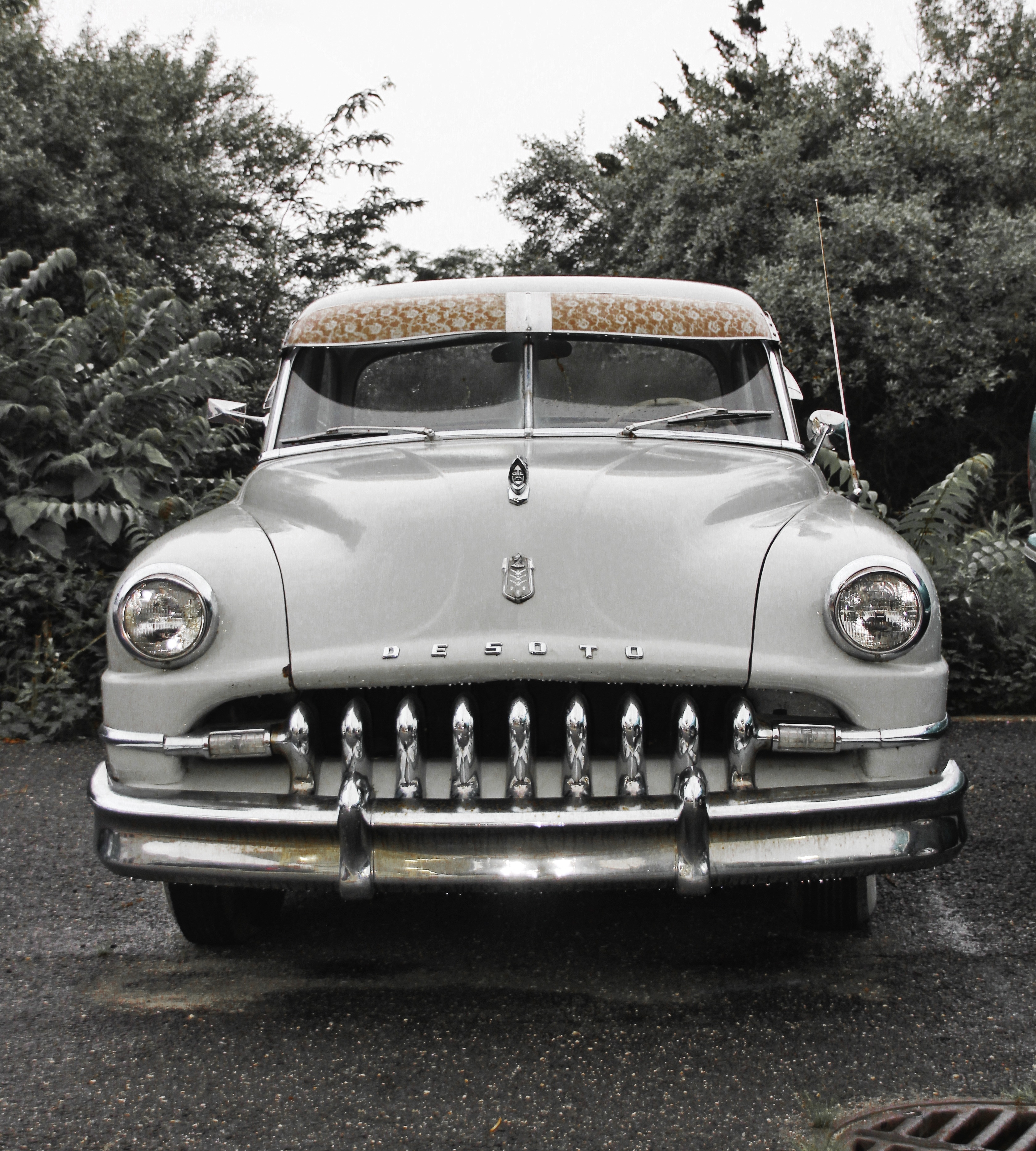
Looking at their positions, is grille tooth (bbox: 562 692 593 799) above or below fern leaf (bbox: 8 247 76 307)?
below

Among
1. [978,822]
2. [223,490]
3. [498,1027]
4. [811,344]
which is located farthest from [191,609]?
[811,344]

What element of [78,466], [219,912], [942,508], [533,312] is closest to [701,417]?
[533,312]

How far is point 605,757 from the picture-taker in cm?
263

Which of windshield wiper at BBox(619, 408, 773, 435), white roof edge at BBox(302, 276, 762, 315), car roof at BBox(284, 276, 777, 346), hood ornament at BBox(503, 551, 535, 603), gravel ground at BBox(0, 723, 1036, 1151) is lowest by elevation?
gravel ground at BBox(0, 723, 1036, 1151)

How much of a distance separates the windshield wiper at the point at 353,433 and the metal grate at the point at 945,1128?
85.3 inches

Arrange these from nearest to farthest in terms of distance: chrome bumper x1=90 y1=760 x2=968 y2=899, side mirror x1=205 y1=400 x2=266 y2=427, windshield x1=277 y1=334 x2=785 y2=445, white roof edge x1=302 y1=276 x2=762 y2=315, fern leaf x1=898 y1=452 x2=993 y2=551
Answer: chrome bumper x1=90 y1=760 x2=968 y2=899 < windshield x1=277 y1=334 x2=785 y2=445 < white roof edge x1=302 y1=276 x2=762 y2=315 < side mirror x1=205 y1=400 x2=266 y2=427 < fern leaf x1=898 y1=452 x2=993 y2=551

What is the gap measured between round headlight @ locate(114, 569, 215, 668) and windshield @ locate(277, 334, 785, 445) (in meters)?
1.14

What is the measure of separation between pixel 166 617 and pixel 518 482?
2.91 ft

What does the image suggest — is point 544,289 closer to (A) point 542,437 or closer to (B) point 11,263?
(A) point 542,437

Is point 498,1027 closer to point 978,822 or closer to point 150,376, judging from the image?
point 978,822

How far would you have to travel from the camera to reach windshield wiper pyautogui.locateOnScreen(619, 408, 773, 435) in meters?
3.55

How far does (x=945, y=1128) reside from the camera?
7.13 ft

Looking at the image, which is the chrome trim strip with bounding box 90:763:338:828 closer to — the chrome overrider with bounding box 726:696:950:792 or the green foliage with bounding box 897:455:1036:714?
the chrome overrider with bounding box 726:696:950:792

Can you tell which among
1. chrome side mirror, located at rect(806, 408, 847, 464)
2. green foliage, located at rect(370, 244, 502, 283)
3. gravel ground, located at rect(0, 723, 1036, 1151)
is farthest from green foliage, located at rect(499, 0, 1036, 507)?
gravel ground, located at rect(0, 723, 1036, 1151)
